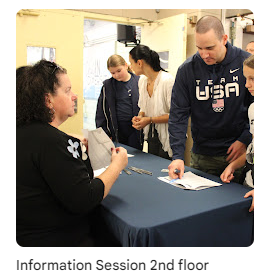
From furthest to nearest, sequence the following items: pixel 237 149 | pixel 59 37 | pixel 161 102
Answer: pixel 59 37 < pixel 161 102 < pixel 237 149

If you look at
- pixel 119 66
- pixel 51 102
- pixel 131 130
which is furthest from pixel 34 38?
pixel 51 102

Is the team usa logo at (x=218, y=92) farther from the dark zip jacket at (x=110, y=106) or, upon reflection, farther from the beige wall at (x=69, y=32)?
the beige wall at (x=69, y=32)

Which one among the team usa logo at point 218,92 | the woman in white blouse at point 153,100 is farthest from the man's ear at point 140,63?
the team usa logo at point 218,92

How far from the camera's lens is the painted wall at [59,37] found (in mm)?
3027

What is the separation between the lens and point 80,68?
134 inches

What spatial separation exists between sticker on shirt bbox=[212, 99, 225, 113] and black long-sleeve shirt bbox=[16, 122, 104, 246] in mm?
899

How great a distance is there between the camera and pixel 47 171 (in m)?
0.98

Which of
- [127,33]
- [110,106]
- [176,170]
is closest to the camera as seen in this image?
[176,170]

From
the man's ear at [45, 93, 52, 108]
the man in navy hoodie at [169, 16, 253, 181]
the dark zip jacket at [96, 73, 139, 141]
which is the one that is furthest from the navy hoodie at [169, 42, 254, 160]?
the dark zip jacket at [96, 73, 139, 141]

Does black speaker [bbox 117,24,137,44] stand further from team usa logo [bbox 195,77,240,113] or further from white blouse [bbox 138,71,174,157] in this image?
team usa logo [bbox 195,77,240,113]

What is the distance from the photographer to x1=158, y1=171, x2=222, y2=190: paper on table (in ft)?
4.51

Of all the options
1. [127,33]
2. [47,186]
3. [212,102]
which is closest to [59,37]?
[127,33]

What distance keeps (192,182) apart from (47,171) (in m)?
0.72

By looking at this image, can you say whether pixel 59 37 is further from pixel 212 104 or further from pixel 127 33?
pixel 212 104
